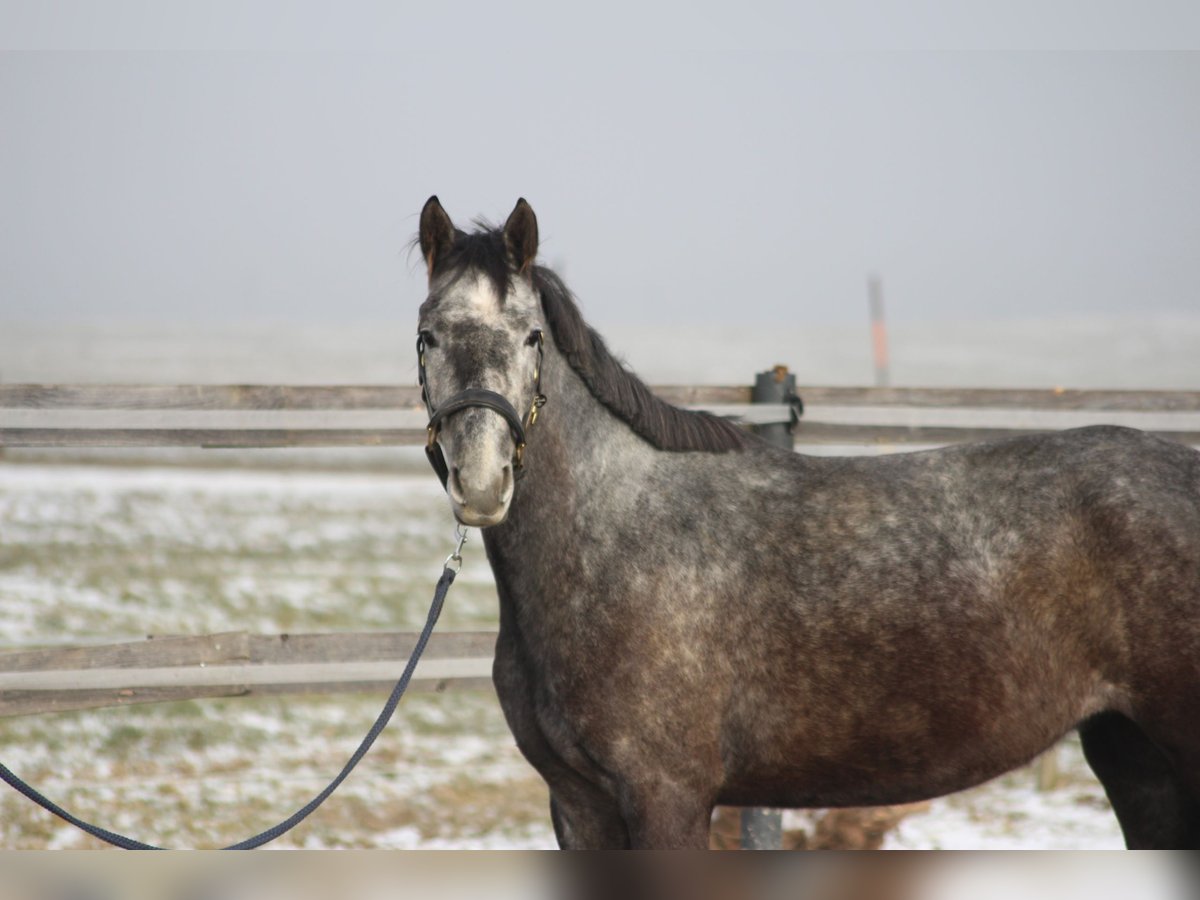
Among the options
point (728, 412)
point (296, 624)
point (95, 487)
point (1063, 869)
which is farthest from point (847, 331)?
point (1063, 869)

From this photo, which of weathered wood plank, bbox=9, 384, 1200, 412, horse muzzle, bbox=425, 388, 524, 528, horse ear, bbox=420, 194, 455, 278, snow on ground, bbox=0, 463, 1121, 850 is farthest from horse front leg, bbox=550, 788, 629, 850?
weathered wood plank, bbox=9, 384, 1200, 412

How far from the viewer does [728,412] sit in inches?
199

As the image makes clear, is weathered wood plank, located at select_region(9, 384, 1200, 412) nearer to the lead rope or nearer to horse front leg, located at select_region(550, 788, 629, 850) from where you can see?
the lead rope

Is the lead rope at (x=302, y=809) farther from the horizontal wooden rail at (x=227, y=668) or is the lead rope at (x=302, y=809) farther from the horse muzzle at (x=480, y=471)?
the horizontal wooden rail at (x=227, y=668)

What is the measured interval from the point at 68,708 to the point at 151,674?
1.25 feet

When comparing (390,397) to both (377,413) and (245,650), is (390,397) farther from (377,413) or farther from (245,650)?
(245,650)

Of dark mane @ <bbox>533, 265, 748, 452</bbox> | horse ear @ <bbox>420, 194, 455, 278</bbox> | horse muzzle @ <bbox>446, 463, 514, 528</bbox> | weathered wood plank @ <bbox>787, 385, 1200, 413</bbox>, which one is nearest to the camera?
horse muzzle @ <bbox>446, 463, 514, 528</bbox>

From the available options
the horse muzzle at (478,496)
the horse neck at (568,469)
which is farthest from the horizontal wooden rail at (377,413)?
the horse muzzle at (478,496)

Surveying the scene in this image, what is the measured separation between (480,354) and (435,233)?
45 cm

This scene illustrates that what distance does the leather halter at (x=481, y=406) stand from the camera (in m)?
2.61

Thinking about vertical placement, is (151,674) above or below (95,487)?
below

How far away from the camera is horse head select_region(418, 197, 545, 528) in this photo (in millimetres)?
2561

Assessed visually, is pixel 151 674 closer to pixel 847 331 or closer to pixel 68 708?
pixel 68 708

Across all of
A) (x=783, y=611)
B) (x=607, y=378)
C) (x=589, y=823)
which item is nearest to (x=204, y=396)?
(x=607, y=378)
